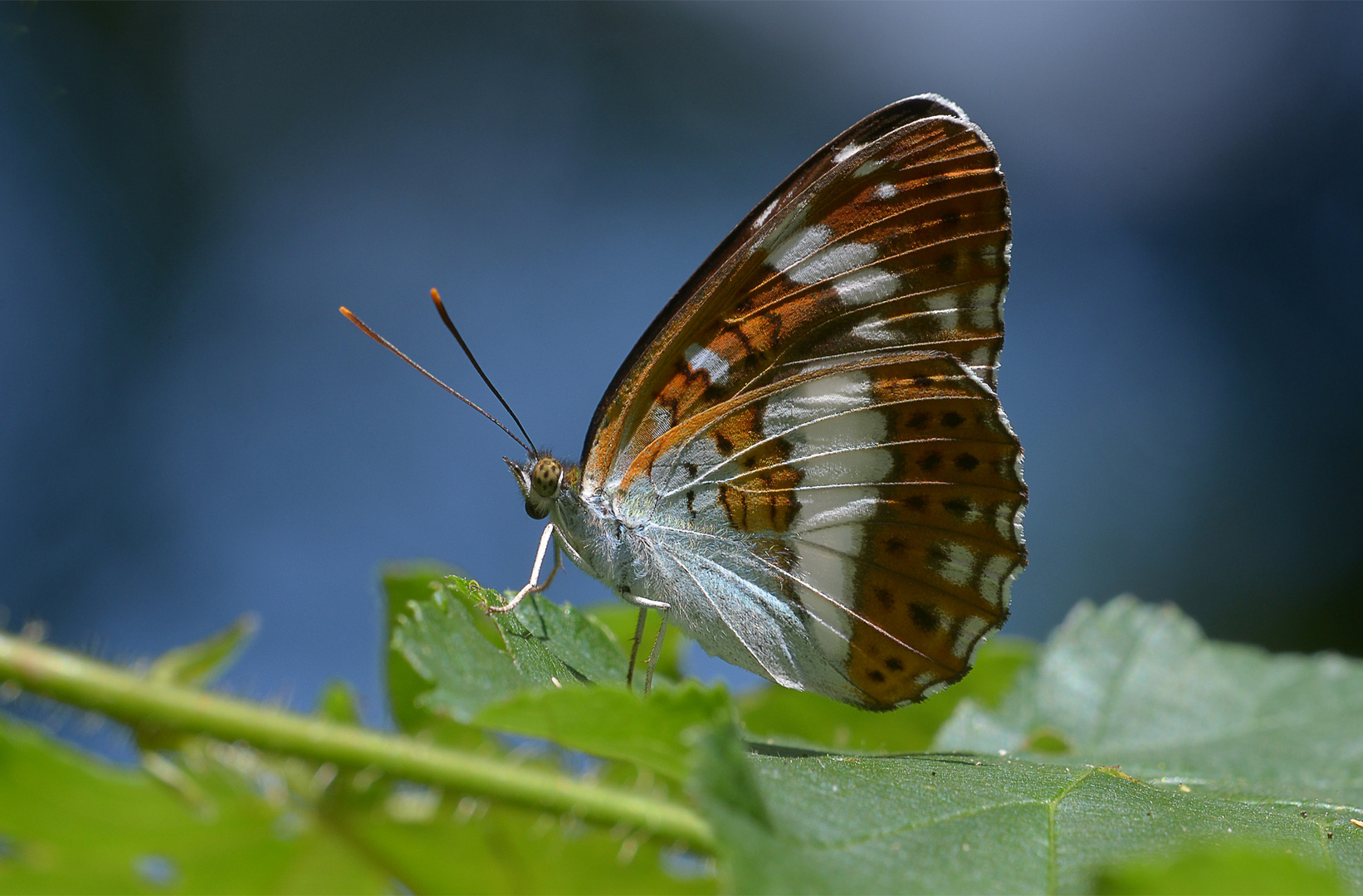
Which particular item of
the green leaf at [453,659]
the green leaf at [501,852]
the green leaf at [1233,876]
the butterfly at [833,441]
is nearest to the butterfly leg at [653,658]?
the butterfly at [833,441]

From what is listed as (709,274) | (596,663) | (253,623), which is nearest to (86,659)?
(253,623)

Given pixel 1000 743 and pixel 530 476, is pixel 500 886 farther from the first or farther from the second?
Answer: pixel 1000 743

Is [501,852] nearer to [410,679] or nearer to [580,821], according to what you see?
[580,821]

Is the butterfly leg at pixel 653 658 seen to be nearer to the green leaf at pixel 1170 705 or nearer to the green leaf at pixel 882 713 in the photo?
the green leaf at pixel 882 713

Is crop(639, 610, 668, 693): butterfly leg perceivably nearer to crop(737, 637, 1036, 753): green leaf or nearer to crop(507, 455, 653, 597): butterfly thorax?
crop(507, 455, 653, 597): butterfly thorax

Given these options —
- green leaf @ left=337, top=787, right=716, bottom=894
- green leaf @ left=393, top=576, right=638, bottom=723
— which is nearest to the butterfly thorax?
green leaf @ left=393, top=576, right=638, bottom=723
